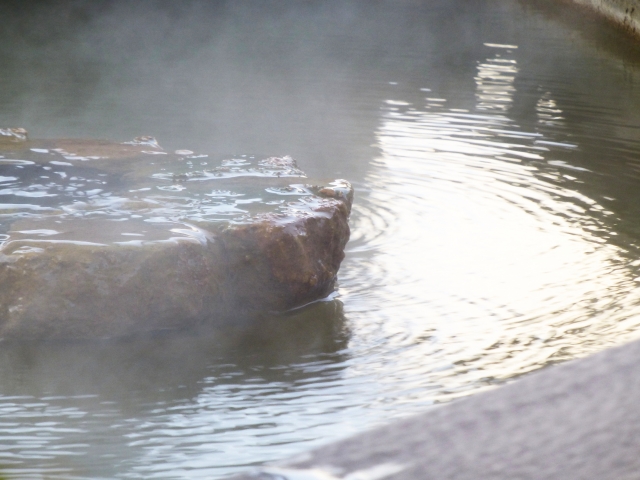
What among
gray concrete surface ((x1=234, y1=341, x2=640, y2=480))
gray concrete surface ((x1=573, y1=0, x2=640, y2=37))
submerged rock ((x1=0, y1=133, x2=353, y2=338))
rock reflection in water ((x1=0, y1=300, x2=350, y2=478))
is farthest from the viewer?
gray concrete surface ((x1=573, y1=0, x2=640, y2=37))

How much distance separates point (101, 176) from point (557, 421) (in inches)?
127

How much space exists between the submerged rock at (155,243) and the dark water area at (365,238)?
0.33 ft

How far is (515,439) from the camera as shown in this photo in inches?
23.3

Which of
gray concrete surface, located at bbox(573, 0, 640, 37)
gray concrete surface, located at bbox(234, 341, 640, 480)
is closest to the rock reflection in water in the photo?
gray concrete surface, located at bbox(234, 341, 640, 480)

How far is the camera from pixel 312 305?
308cm

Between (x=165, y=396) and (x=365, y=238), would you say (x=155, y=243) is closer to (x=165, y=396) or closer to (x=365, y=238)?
(x=165, y=396)

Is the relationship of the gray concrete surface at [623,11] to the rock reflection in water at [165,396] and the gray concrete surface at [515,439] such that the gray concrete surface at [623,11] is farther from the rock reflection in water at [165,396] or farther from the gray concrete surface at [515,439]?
the gray concrete surface at [515,439]

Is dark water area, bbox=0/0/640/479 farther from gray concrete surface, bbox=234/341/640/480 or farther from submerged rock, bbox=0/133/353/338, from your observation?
gray concrete surface, bbox=234/341/640/480

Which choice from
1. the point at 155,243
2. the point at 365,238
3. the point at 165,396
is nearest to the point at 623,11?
the point at 365,238

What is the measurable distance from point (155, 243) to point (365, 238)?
129 cm

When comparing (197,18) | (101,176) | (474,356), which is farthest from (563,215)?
(197,18)

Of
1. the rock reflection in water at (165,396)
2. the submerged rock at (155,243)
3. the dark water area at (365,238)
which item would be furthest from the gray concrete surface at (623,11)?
the rock reflection in water at (165,396)

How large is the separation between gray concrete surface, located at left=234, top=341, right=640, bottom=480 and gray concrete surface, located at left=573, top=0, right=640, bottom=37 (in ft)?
37.7

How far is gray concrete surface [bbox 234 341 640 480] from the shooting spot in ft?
1.84
